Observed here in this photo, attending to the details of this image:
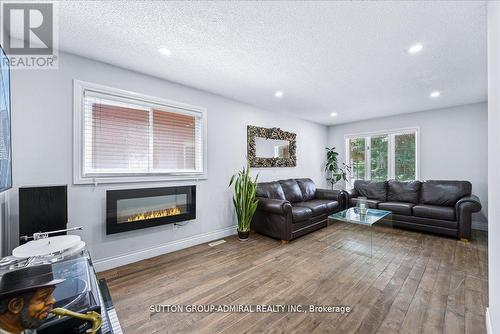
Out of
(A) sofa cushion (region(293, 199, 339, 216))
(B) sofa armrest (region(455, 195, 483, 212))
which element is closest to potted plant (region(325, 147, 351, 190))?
(A) sofa cushion (region(293, 199, 339, 216))

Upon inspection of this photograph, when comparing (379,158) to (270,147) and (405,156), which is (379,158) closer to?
(405,156)

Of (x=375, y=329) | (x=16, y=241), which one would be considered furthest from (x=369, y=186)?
(x=16, y=241)

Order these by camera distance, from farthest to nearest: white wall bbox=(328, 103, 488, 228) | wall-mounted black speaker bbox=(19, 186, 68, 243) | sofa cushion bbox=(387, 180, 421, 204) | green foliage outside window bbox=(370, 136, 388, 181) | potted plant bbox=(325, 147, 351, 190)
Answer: potted plant bbox=(325, 147, 351, 190) < green foliage outside window bbox=(370, 136, 388, 181) < sofa cushion bbox=(387, 180, 421, 204) < white wall bbox=(328, 103, 488, 228) < wall-mounted black speaker bbox=(19, 186, 68, 243)

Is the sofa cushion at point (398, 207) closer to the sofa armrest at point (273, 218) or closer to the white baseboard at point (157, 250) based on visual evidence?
the sofa armrest at point (273, 218)

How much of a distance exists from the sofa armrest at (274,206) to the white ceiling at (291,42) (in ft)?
6.16

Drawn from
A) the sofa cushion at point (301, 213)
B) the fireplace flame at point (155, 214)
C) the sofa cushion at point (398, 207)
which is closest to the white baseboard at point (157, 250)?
the fireplace flame at point (155, 214)

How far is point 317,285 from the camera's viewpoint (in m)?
2.15

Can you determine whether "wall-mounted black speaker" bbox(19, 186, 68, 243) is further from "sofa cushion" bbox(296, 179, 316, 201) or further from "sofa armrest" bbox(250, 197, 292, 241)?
"sofa cushion" bbox(296, 179, 316, 201)

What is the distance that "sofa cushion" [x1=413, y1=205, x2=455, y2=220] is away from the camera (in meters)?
3.48

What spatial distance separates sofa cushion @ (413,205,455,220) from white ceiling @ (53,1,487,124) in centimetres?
201

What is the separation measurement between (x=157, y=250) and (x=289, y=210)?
6.68 feet

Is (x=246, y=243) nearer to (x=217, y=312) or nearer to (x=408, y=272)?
(x=217, y=312)

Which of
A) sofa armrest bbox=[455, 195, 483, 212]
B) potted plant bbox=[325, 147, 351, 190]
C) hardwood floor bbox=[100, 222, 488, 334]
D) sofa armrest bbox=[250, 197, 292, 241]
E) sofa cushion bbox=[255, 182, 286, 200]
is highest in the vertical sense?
potted plant bbox=[325, 147, 351, 190]

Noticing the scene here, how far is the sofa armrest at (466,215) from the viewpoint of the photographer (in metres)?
3.27
